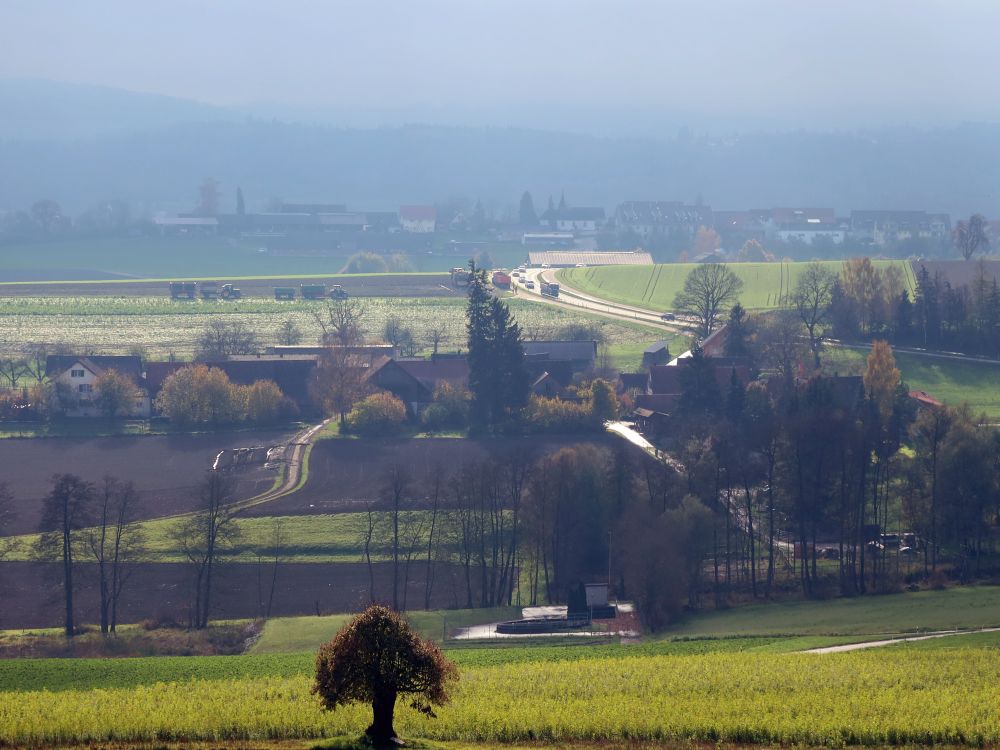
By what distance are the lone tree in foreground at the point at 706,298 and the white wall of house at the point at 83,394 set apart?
3175 cm

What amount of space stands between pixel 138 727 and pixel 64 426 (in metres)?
41.4

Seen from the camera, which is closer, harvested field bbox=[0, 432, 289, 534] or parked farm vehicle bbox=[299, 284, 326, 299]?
harvested field bbox=[0, 432, 289, 534]

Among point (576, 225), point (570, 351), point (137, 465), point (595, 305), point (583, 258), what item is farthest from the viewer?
point (576, 225)

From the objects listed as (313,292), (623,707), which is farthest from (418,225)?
(623,707)

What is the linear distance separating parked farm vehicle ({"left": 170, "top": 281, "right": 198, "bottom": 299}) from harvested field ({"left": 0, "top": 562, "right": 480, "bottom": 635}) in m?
67.7

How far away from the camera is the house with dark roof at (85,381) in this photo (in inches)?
2603

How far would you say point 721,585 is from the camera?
42.9 metres

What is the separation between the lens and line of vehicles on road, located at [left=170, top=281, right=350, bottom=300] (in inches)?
4284

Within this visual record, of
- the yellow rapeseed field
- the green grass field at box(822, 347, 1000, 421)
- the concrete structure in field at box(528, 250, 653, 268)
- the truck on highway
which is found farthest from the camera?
the concrete structure in field at box(528, 250, 653, 268)

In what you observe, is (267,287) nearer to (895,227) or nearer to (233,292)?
(233,292)

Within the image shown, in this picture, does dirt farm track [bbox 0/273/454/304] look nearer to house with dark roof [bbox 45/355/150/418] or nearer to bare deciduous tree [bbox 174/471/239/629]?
house with dark roof [bbox 45/355/150/418]

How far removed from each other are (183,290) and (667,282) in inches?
1524

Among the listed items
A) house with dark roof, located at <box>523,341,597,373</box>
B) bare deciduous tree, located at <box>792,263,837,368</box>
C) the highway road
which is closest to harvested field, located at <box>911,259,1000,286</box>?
bare deciduous tree, located at <box>792,263,837,368</box>

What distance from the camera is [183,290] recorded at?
111 meters
